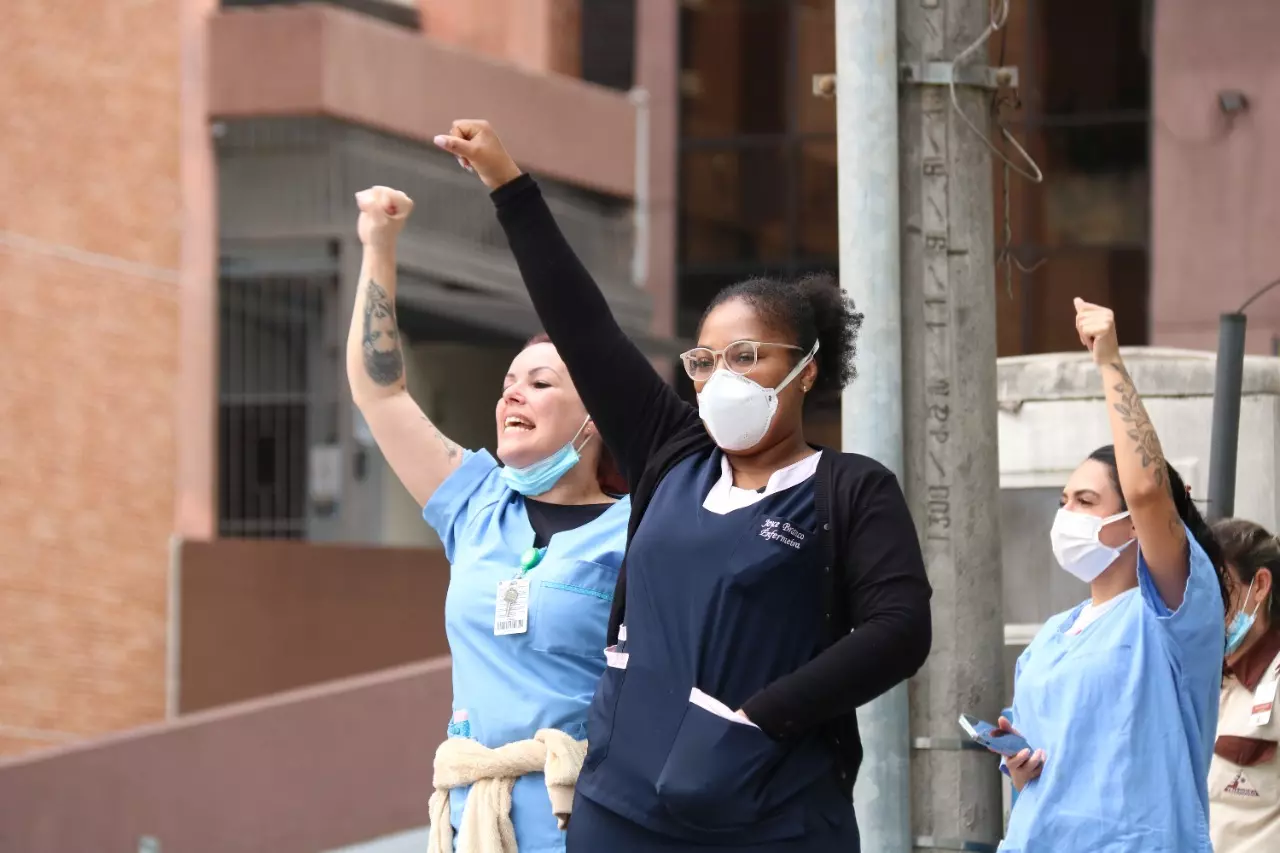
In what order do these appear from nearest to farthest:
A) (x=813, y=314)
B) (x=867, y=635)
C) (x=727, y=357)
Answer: (x=867, y=635) → (x=727, y=357) → (x=813, y=314)

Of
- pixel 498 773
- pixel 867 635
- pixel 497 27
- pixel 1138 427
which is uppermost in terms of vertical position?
pixel 497 27

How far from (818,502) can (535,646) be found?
3.55ft

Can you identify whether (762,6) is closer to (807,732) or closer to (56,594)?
(56,594)

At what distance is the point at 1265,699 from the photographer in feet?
20.1

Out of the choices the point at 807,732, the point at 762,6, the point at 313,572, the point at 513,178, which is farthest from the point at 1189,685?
the point at 762,6

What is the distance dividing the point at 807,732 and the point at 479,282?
15.4 metres

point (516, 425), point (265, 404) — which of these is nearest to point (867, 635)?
point (516, 425)

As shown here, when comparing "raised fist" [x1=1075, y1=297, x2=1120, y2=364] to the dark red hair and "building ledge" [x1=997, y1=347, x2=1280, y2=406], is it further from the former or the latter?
"building ledge" [x1=997, y1=347, x2=1280, y2=406]

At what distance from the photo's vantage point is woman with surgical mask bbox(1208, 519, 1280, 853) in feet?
20.1

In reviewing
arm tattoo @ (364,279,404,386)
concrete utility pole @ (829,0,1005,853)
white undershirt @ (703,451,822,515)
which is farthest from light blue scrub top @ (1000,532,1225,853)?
arm tattoo @ (364,279,404,386)

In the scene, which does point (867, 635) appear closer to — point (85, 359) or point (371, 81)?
point (85, 359)

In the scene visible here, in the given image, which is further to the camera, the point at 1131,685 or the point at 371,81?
the point at 371,81

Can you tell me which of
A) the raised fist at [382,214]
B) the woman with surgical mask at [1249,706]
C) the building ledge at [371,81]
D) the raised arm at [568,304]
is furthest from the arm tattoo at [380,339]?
the building ledge at [371,81]

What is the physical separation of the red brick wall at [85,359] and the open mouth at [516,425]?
12.2 m
